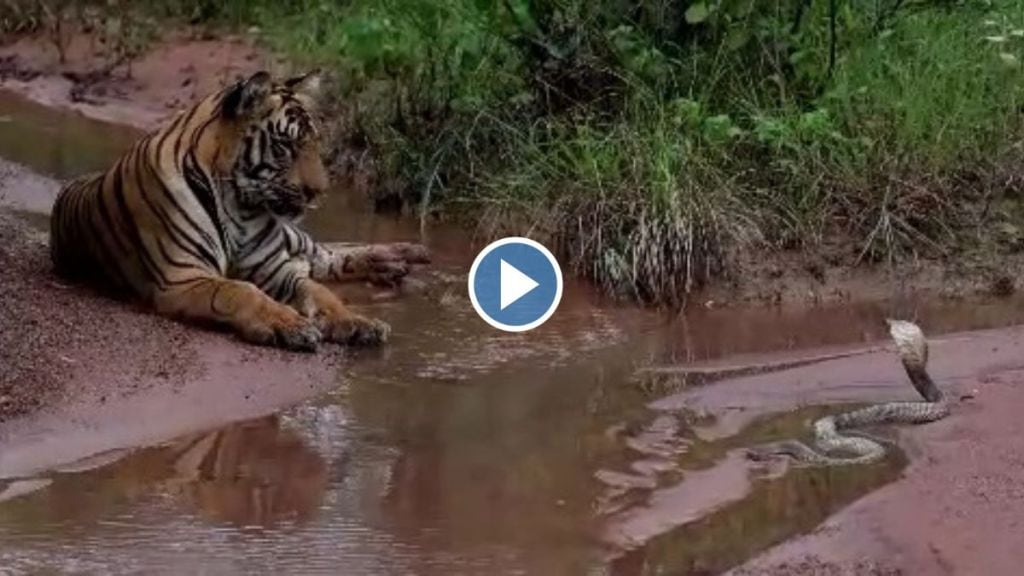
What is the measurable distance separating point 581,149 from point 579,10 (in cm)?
93

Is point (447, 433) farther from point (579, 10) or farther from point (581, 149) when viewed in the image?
point (579, 10)

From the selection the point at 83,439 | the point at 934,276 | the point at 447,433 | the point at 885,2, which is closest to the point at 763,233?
the point at 934,276

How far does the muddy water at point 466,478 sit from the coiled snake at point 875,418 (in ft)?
0.32

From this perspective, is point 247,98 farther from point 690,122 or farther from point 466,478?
point 466,478

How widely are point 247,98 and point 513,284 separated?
1.44 meters

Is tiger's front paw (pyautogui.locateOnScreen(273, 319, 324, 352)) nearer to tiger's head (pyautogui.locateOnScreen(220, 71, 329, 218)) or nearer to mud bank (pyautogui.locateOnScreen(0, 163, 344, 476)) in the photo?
mud bank (pyautogui.locateOnScreen(0, 163, 344, 476))

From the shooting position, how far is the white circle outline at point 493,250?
7.70 metres

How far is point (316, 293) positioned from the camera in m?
7.55

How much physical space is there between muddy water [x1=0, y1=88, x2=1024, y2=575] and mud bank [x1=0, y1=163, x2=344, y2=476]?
133 mm

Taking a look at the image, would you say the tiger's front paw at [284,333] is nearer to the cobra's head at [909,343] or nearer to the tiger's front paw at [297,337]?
the tiger's front paw at [297,337]

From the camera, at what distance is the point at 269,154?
777 centimetres

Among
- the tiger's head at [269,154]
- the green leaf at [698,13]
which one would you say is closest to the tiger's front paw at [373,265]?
the tiger's head at [269,154]

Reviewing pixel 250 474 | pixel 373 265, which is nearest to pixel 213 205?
pixel 373 265

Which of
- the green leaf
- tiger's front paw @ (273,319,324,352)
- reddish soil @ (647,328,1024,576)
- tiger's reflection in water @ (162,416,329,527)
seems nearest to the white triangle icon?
tiger's front paw @ (273,319,324,352)
